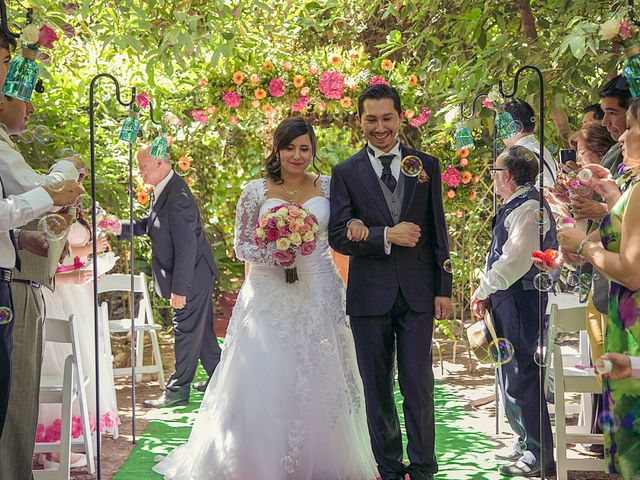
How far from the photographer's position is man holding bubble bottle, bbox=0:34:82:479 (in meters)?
3.51

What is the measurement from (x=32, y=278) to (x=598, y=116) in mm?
3256

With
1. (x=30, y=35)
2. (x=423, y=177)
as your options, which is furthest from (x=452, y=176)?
(x=30, y=35)

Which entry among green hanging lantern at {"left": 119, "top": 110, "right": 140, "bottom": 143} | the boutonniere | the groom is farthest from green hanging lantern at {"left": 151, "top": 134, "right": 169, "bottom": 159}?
the boutonniere

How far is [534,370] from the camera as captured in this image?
5.11m

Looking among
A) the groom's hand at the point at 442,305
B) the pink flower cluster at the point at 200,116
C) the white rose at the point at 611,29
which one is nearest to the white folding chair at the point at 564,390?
the groom's hand at the point at 442,305

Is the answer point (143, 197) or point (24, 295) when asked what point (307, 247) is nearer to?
point (24, 295)

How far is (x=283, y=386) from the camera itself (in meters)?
4.93

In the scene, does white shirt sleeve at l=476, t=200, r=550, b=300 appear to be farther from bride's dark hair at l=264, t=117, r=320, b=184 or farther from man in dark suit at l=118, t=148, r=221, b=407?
man in dark suit at l=118, t=148, r=221, b=407

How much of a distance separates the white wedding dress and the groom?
11.7 inches

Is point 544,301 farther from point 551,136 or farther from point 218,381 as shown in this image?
point 551,136

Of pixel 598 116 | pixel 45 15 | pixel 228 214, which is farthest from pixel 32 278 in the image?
pixel 228 214

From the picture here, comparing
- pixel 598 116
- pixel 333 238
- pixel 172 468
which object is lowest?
pixel 172 468

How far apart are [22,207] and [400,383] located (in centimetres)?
219

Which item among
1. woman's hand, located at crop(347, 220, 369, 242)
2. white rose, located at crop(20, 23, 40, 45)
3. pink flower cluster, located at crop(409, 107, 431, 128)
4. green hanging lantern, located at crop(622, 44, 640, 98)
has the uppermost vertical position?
pink flower cluster, located at crop(409, 107, 431, 128)
